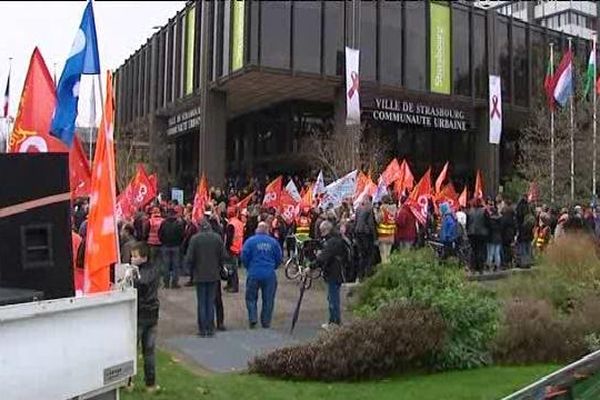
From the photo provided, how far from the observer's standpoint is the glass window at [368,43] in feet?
126

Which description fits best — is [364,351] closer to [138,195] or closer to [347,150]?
[138,195]

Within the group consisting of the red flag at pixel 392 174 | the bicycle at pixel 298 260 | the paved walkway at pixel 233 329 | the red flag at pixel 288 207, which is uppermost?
the red flag at pixel 392 174

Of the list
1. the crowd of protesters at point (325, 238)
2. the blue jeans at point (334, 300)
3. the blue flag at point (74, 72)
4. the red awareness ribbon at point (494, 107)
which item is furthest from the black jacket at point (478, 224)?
the red awareness ribbon at point (494, 107)

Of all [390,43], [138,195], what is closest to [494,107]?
[390,43]

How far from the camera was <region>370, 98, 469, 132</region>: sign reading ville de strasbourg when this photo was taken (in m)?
39.7

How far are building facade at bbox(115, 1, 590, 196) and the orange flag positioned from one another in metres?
24.7

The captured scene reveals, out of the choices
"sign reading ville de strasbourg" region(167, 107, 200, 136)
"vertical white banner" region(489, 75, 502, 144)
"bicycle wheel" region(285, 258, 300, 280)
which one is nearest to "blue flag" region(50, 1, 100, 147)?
"bicycle wheel" region(285, 258, 300, 280)

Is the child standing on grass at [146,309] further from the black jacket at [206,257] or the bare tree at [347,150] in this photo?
the bare tree at [347,150]

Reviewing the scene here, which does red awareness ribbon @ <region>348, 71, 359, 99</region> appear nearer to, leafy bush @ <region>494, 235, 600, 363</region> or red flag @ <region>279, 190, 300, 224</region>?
red flag @ <region>279, 190, 300, 224</region>

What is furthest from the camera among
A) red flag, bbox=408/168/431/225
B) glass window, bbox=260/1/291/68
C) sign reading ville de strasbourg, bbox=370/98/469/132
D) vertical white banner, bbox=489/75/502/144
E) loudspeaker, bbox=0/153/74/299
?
sign reading ville de strasbourg, bbox=370/98/469/132

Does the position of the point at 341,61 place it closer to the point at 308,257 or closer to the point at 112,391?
the point at 308,257

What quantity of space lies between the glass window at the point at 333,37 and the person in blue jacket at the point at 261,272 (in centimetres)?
2482

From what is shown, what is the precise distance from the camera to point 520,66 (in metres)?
45.0

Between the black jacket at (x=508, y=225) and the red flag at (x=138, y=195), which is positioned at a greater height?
the red flag at (x=138, y=195)
